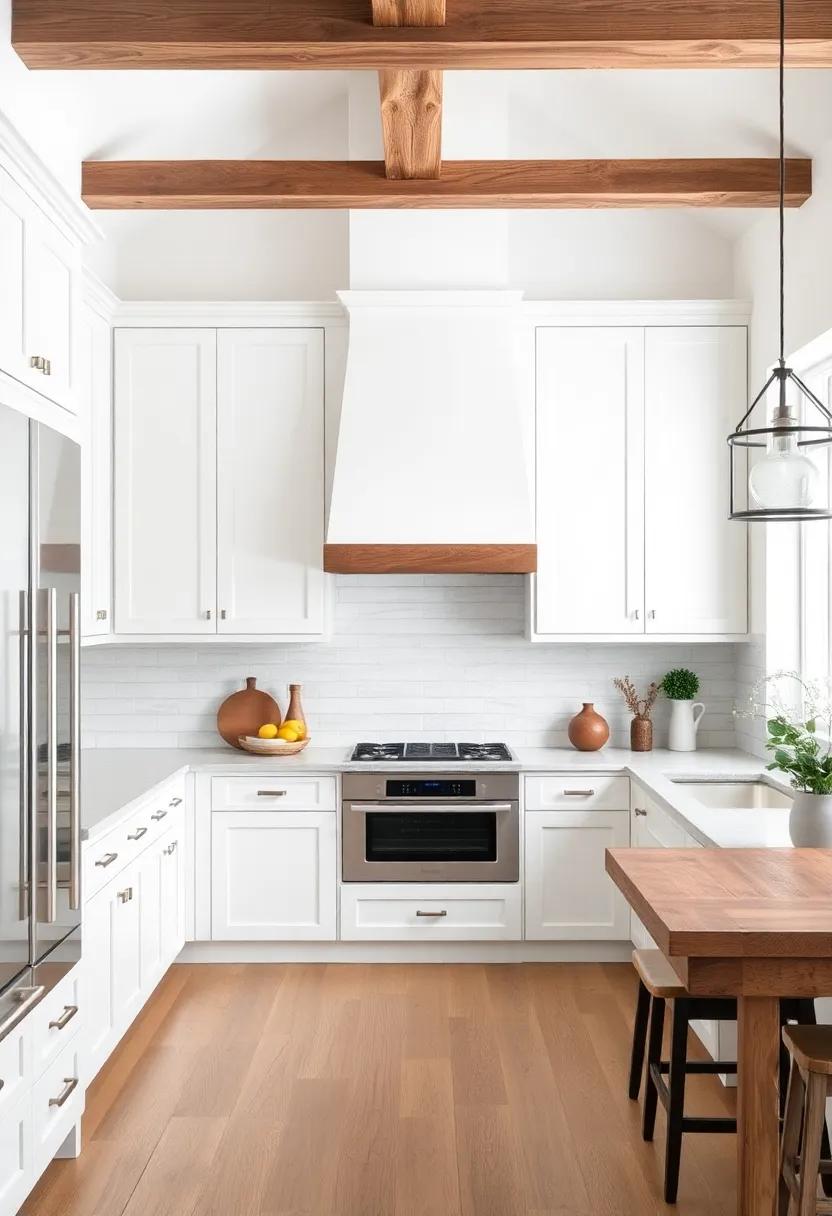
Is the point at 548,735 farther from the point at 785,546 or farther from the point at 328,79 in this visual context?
the point at 328,79

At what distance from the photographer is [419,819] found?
14.2 feet

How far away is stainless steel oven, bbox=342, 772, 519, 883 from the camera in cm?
429

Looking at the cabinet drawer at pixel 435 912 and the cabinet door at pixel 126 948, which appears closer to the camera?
the cabinet door at pixel 126 948

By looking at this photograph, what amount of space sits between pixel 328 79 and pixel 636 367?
1834 mm

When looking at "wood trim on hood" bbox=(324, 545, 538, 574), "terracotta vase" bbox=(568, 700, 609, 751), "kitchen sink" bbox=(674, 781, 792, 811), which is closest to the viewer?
"kitchen sink" bbox=(674, 781, 792, 811)

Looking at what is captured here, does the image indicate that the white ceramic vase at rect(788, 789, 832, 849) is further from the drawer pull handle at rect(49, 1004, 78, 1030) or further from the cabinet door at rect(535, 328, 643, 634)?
the drawer pull handle at rect(49, 1004, 78, 1030)

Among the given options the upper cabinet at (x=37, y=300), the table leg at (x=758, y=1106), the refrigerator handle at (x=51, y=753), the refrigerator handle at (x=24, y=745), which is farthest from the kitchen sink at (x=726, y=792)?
the upper cabinet at (x=37, y=300)

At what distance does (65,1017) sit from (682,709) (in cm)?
301

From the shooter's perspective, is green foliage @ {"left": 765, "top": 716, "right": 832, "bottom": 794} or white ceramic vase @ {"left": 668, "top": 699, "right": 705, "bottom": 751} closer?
green foliage @ {"left": 765, "top": 716, "right": 832, "bottom": 794}

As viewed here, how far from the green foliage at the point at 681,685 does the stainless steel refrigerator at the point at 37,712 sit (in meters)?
2.87

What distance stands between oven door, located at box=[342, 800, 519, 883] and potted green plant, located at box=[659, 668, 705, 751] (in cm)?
91

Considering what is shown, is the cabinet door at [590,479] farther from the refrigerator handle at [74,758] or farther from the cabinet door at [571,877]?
the refrigerator handle at [74,758]

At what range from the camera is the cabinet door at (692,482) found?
449 cm

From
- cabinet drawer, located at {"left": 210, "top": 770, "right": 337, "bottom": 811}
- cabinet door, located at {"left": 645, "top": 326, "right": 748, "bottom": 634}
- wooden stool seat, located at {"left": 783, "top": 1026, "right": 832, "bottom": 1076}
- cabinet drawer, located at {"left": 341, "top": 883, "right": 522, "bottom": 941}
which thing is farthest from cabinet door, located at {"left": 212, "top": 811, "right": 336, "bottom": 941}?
wooden stool seat, located at {"left": 783, "top": 1026, "right": 832, "bottom": 1076}
